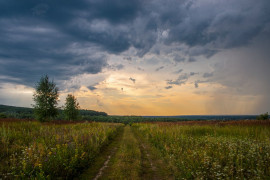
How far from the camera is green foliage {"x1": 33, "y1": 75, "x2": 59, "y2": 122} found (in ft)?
98.1

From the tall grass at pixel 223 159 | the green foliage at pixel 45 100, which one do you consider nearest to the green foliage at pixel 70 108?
the green foliage at pixel 45 100

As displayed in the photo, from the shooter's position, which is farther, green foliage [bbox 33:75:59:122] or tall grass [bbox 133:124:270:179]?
green foliage [bbox 33:75:59:122]

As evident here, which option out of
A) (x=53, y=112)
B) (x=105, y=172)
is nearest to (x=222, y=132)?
(x=105, y=172)

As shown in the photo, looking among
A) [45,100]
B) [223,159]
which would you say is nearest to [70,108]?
[45,100]

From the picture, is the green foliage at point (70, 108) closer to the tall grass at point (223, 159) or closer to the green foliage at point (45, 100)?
the green foliage at point (45, 100)

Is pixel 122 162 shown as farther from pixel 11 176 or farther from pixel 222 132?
pixel 222 132

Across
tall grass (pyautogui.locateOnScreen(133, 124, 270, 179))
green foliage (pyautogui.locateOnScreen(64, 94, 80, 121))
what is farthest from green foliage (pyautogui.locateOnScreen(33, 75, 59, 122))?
tall grass (pyautogui.locateOnScreen(133, 124, 270, 179))

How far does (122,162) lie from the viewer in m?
8.78

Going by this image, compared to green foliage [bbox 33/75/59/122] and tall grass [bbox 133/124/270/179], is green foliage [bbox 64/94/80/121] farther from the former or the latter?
tall grass [bbox 133/124/270/179]

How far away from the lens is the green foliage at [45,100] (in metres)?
29.9

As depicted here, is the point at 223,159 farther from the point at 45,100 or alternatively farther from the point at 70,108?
the point at 70,108

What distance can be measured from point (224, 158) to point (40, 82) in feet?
110

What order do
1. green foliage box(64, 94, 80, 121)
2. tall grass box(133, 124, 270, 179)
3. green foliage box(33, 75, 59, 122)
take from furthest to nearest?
1. green foliage box(64, 94, 80, 121)
2. green foliage box(33, 75, 59, 122)
3. tall grass box(133, 124, 270, 179)

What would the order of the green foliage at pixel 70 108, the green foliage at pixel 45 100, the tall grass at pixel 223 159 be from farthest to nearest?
the green foliage at pixel 70 108, the green foliage at pixel 45 100, the tall grass at pixel 223 159
